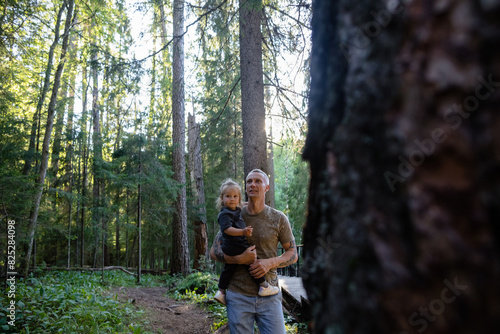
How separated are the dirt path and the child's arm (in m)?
3.89

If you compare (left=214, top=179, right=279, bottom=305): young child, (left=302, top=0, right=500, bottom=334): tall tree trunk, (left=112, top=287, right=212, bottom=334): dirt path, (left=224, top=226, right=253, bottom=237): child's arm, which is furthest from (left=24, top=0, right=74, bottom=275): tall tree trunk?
(left=302, top=0, right=500, bottom=334): tall tree trunk

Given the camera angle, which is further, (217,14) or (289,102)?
(289,102)

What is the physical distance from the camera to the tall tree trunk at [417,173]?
0.49 m

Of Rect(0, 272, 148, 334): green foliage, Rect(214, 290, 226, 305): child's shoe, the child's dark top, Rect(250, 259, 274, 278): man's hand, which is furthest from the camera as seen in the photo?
Rect(0, 272, 148, 334): green foliage

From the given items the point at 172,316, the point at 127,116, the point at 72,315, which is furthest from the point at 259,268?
the point at 127,116

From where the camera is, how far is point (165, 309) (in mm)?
7672

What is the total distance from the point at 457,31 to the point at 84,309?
22.0 feet

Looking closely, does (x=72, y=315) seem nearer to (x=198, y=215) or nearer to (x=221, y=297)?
(x=221, y=297)

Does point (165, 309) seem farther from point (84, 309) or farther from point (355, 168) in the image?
point (355, 168)

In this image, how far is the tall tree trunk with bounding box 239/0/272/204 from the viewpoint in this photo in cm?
607

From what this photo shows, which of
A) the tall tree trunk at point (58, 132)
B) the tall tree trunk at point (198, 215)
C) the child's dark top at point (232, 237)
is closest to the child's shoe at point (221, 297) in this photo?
the child's dark top at point (232, 237)

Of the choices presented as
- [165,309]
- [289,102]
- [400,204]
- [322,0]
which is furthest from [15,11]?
[400,204]

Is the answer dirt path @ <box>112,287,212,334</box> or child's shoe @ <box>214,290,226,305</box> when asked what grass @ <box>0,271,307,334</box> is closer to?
dirt path @ <box>112,287,212,334</box>

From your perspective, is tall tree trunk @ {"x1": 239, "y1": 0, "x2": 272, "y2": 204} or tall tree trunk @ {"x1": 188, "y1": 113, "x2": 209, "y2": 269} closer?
tall tree trunk @ {"x1": 239, "y1": 0, "x2": 272, "y2": 204}
